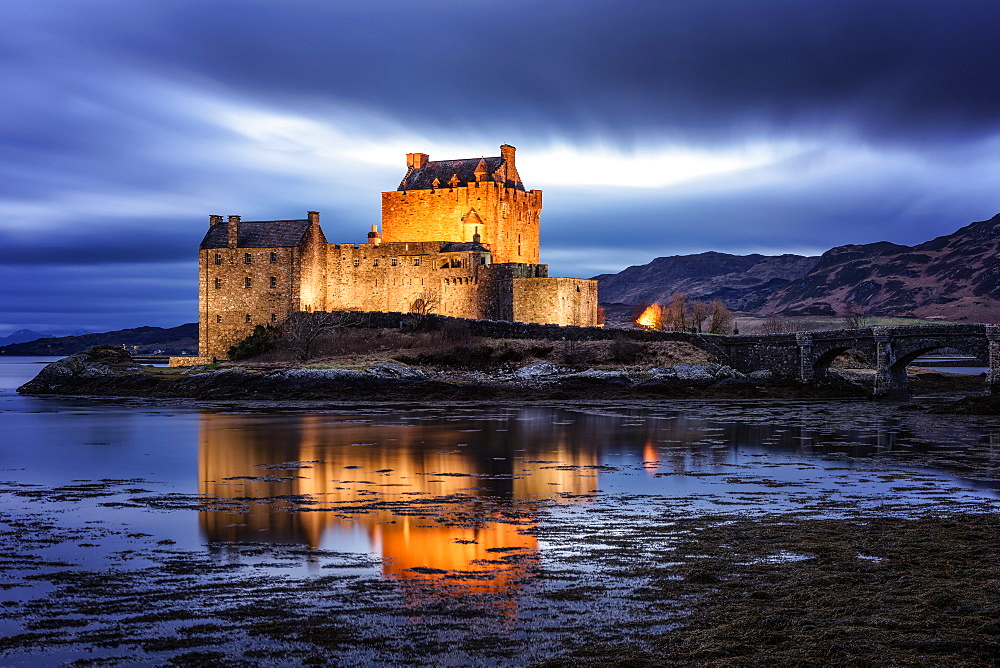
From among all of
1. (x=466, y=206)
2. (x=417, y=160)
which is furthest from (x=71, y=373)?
(x=417, y=160)

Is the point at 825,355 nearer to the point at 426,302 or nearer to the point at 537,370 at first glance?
the point at 537,370

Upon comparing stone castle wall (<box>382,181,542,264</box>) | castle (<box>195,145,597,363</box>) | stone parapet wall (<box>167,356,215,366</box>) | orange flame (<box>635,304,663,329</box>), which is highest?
stone castle wall (<box>382,181,542,264</box>)

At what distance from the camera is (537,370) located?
47.0 m

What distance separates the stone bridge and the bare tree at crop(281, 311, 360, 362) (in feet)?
74.2

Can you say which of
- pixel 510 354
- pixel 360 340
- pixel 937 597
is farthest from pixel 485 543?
pixel 360 340

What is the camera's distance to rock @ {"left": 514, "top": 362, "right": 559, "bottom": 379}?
46.2 m

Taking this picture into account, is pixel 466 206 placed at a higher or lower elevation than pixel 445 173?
lower

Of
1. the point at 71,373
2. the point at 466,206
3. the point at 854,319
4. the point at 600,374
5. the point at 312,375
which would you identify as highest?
the point at 466,206

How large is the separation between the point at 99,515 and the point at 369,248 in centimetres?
4879

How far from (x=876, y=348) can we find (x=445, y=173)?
121ft

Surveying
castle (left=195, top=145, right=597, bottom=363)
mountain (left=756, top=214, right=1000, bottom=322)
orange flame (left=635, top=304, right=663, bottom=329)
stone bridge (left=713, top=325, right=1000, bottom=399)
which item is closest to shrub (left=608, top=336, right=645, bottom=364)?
stone bridge (left=713, top=325, right=1000, bottom=399)

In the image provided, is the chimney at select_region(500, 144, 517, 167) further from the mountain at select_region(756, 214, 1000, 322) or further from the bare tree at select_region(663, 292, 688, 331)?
the mountain at select_region(756, 214, 1000, 322)

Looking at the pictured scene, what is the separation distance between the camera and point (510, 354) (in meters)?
49.9

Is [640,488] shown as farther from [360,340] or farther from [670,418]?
[360,340]
